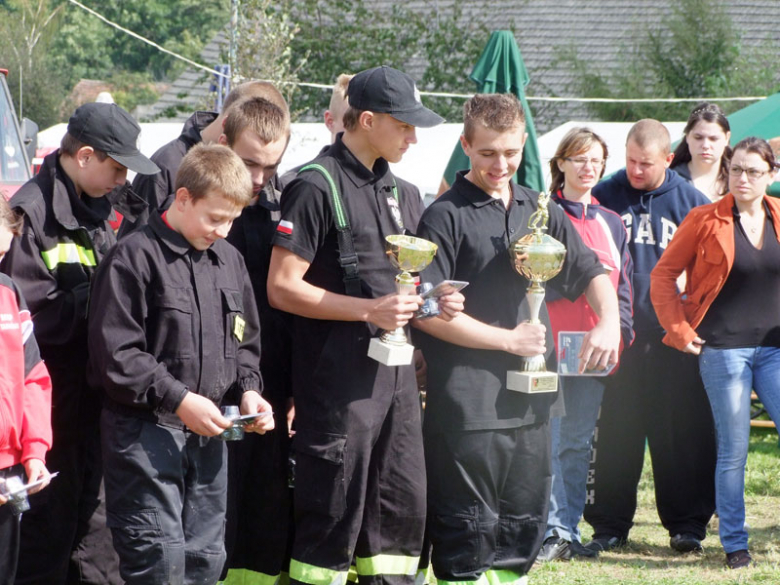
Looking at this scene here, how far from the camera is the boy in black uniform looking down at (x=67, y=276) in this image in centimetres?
408

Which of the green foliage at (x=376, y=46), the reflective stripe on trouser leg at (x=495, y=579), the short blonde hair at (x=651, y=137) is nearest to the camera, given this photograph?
the reflective stripe on trouser leg at (x=495, y=579)

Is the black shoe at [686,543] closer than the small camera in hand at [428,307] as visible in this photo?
No

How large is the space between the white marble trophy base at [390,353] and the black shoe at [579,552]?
2.50m

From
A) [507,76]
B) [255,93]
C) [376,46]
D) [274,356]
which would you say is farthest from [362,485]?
[376,46]

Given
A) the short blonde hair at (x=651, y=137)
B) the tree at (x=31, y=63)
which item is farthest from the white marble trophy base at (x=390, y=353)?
the tree at (x=31, y=63)

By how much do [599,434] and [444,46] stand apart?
16604 millimetres

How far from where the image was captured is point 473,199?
14.5 ft

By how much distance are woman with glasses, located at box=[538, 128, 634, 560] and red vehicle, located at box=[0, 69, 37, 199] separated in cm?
407

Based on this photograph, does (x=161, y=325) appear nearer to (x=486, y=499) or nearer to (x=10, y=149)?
(x=486, y=499)

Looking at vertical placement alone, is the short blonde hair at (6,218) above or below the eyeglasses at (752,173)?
below

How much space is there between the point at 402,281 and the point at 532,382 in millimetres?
672

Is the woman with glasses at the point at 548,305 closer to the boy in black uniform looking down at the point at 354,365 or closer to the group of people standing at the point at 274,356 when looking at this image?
the group of people standing at the point at 274,356

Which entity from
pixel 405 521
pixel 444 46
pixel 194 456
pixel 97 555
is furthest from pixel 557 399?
pixel 444 46

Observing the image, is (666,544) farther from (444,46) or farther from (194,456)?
(444,46)
